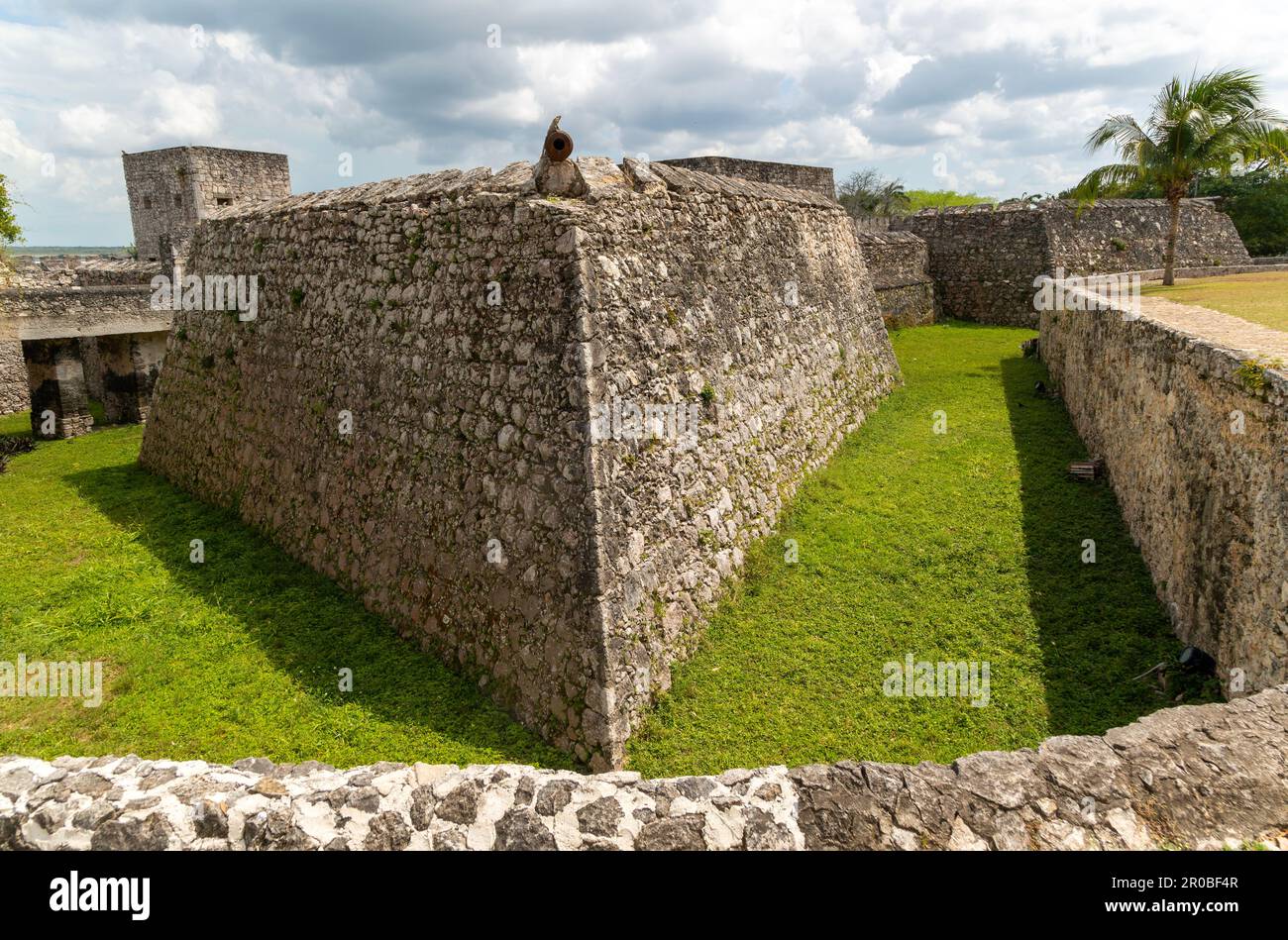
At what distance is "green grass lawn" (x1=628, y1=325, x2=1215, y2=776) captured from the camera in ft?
19.6

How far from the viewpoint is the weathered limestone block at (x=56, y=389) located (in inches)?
645

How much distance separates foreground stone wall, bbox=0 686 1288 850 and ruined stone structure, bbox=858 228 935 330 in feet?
68.4

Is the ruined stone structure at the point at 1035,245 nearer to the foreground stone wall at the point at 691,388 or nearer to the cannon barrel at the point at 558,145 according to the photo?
the foreground stone wall at the point at 691,388

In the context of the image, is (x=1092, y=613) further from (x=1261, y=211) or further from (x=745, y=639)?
(x=1261, y=211)

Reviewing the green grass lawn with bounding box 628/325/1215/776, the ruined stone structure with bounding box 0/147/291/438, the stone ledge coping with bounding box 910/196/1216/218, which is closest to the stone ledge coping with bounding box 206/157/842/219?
the ruined stone structure with bounding box 0/147/291/438

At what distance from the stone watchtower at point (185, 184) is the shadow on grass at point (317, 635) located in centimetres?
2066

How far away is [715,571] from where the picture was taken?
301 inches

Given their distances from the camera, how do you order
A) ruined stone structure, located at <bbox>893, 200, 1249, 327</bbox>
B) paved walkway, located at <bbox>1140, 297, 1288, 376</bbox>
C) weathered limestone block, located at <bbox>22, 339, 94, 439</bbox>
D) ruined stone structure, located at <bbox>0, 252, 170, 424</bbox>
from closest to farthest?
paved walkway, located at <bbox>1140, 297, 1288, 376</bbox> → ruined stone structure, located at <bbox>0, 252, 170, 424</bbox> → weathered limestone block, located at <bbox>22, 339, 94, 439</bbox> → ruined stone structure, located at <bbox>893, 200, 1249, 327</bbox>

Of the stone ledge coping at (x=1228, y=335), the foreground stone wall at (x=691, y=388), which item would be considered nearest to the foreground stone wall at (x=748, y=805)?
the foreground stone wall at (x=691, y=388)

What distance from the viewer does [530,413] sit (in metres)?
6.46

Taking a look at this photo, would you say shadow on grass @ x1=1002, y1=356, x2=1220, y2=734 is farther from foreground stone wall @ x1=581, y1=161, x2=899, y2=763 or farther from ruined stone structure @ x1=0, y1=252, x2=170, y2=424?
ruined stone structure @ x1=0, y1=252, x2=170, y2=424
